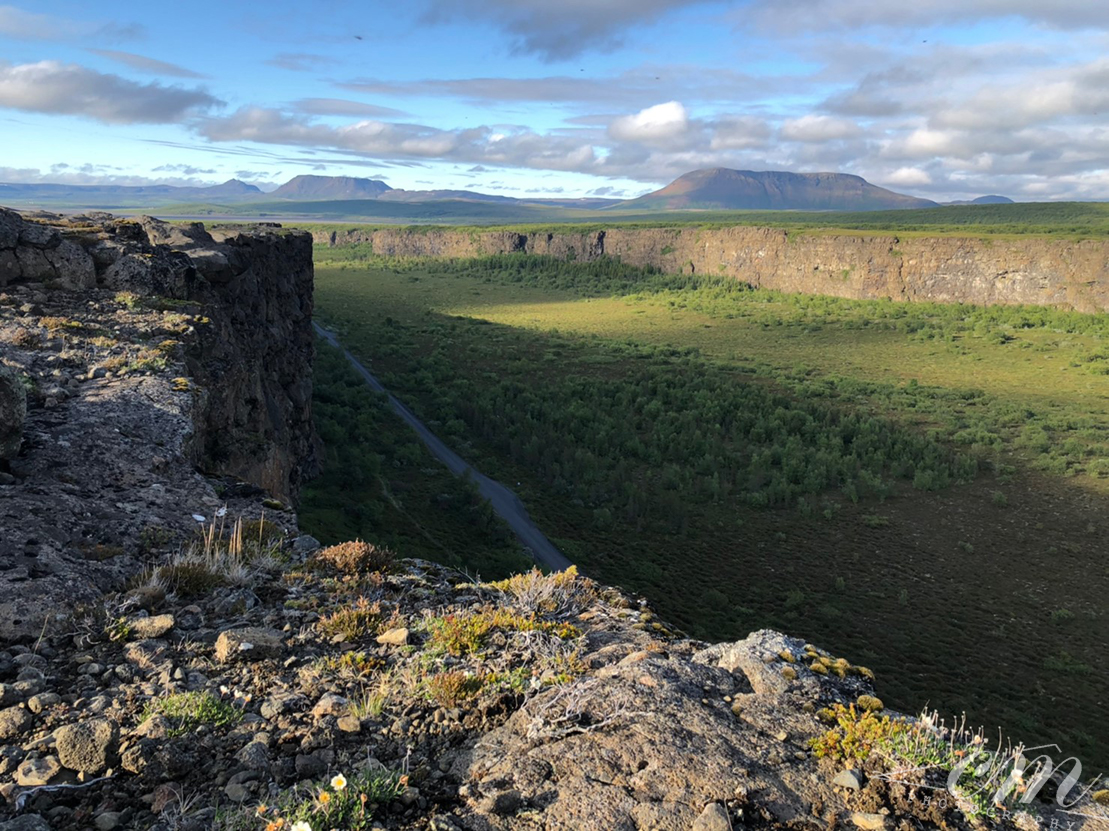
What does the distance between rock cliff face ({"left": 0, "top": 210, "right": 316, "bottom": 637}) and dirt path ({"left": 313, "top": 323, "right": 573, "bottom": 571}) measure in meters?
9.14

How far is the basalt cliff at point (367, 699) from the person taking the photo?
397 cm

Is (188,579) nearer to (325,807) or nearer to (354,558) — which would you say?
(354,558)

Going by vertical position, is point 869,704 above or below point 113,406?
below

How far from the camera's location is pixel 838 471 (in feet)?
103

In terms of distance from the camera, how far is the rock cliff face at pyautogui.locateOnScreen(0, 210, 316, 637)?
22.3 ft

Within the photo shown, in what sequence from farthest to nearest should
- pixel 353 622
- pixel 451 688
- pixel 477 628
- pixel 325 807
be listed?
1. pixel 353 622
2. pixel 477 628
3. pixel 451 688
4. pixel 325 807

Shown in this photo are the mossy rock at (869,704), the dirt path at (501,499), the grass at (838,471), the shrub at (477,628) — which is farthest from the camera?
the dirt path at (501,499)

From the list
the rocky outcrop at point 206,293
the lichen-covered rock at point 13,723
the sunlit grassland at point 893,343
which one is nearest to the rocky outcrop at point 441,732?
the lichen-covered rock at point 13,723

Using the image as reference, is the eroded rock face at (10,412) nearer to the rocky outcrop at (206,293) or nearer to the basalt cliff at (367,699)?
the basalt cliff at (367,699)

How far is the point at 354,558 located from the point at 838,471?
28.4m

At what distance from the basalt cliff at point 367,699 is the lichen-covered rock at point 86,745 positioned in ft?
0.04

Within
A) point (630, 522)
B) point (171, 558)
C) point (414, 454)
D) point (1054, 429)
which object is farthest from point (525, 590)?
point (1054, 429)

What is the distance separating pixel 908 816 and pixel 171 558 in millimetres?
6604

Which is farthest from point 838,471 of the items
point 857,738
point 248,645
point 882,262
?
point 882,262
